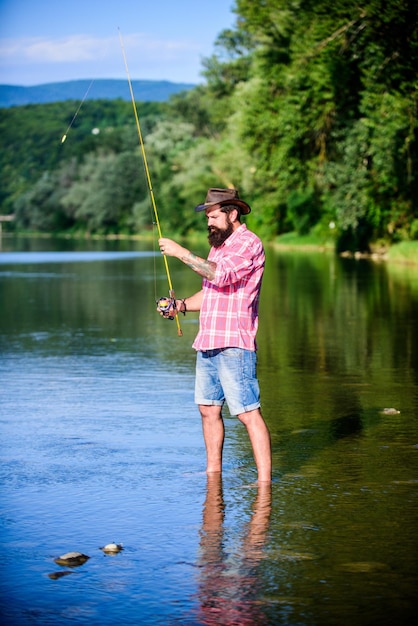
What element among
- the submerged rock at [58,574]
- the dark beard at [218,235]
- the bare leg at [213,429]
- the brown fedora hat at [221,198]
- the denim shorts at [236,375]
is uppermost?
the brown fedora hat at [221,198]

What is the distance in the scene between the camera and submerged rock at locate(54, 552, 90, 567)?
18.5 feet

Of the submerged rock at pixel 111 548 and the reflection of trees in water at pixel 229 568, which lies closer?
the reflection of trees in water at pixel 229 568

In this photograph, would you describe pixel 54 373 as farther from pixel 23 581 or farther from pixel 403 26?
pixel 403 26

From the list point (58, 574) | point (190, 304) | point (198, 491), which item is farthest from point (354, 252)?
point (58, 574)

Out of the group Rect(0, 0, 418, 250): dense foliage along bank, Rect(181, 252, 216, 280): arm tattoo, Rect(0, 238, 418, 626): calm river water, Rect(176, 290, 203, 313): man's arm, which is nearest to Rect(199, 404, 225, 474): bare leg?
Rect(0, 238, 418, 626): calm river water

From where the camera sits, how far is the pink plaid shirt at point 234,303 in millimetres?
7172

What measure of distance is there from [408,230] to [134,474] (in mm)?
38826

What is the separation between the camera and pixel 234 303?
284 inches

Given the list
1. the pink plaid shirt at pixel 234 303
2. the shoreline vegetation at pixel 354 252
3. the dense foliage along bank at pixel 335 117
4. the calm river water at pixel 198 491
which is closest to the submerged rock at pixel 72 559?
the calm river water at pixel 198 491

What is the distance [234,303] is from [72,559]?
2.12m

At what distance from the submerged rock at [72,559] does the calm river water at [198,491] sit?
5cm

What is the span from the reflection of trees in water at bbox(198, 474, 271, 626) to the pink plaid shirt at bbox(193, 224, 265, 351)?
908 mm

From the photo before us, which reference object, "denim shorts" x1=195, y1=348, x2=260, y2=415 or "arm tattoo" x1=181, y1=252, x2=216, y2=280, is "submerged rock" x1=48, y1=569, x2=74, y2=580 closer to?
"denim shorts" x1=195, y1=348, x2=260, y2=415

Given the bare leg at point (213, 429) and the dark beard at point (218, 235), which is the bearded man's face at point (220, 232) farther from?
the bare leg at point (213, 429)
